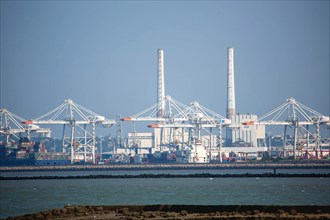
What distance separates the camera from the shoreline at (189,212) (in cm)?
1838

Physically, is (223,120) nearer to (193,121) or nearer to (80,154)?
(193,121)

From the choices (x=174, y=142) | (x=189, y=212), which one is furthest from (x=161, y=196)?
(x=174, y=142)

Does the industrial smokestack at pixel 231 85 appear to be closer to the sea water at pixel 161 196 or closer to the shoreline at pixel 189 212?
Result: the sea water at pixel 161 196

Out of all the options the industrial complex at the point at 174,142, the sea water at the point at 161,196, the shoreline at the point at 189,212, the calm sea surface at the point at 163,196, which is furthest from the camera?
the industrial complex at the point at 174,142

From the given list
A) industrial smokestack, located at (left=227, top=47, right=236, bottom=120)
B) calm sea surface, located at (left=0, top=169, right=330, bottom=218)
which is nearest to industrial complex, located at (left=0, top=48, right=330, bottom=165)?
industrial smokestack, located at (left=227, top=47, right=236, bottom=120)

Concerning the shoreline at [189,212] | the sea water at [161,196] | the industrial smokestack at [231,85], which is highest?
the industrial smokestack at [231,85]

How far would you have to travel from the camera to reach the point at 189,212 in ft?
66.2

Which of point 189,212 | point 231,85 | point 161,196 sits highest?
point 231,85

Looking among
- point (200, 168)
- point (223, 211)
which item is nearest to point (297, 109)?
point (200, 168)

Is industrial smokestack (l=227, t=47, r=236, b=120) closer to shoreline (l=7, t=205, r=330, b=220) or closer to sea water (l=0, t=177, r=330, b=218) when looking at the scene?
sea water (l=0, t=177, r=330, b=218)

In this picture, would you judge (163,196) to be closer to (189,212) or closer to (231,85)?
(189,212)

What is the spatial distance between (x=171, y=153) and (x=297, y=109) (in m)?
26.4

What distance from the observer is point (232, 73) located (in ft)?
586

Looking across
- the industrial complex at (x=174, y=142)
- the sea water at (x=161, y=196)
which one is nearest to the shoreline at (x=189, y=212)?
the sea water at (x=161, y=196)
